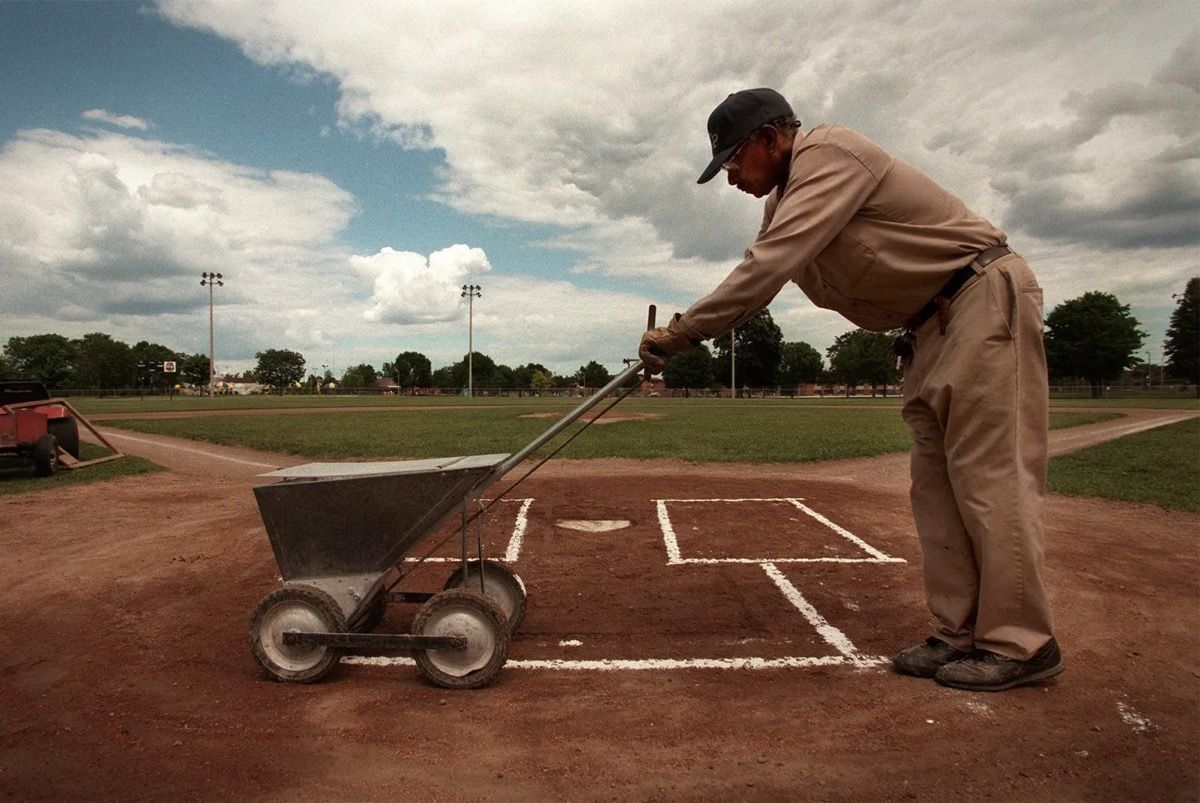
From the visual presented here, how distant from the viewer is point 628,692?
10.8 ft

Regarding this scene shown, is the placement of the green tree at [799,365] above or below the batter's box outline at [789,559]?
above

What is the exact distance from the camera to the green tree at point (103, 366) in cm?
10781

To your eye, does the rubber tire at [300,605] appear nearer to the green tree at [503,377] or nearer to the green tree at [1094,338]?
the green tree at [1094,338]

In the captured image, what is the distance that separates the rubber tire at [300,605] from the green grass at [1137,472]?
932 cm

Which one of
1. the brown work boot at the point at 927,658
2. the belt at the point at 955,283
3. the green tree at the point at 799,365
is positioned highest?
the green tree at the point at 799,365

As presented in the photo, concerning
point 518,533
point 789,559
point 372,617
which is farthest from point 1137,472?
point 372,617

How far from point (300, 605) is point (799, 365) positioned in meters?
118

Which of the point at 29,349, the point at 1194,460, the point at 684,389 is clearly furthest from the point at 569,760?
the point at 29,349

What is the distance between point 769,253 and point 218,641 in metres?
3.60

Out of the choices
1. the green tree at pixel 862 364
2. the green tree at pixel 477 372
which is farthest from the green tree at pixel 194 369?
the green tree at pixel 862 364

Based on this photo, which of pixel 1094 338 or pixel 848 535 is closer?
pixel 848 535

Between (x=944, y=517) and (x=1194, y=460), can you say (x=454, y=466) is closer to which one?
(x=944, y=517)

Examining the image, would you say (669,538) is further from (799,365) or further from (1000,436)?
(799,365)

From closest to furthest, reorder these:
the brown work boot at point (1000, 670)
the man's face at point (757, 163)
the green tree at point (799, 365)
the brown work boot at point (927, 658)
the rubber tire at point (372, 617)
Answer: the brown work boot at point (1000, 670)
the man's face at point (757, 163)
the brown work boot at point (927, 658)
the rubber tire at point (372, 617)
the green tree at point (799, 365)
